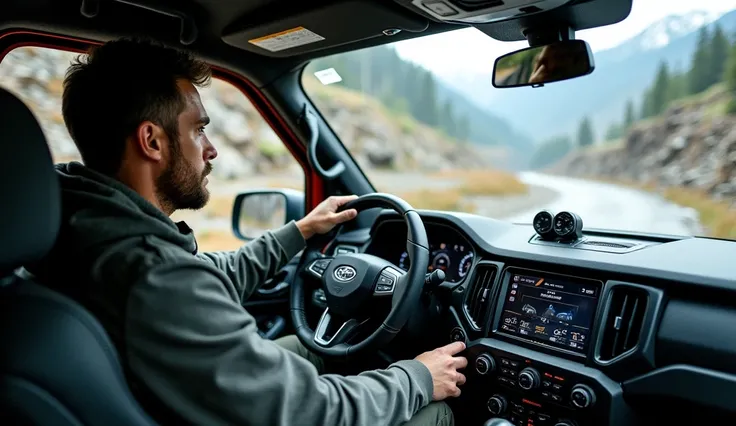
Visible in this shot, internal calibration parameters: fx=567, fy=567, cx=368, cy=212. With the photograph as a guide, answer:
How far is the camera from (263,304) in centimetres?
304

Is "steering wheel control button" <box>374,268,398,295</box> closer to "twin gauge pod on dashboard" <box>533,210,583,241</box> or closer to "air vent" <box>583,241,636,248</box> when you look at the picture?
"twin gauge pod on dashboard" <box>533,210,583,241</box>

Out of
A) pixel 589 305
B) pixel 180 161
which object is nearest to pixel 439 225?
pixel 589 305

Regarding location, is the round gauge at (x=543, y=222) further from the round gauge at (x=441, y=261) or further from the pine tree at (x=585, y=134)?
the pine tree at (x=585, y=134)

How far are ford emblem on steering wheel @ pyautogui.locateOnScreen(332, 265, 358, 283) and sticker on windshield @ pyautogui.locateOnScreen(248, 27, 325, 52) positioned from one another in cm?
112

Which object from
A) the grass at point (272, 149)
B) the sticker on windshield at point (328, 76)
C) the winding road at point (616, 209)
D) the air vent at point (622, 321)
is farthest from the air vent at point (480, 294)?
the grass at point (272, 149)

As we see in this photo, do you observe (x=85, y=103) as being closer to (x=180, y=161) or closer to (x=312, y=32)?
(x=180, y=161)

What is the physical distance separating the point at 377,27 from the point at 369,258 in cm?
104

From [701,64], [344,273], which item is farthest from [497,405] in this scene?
[701,64]

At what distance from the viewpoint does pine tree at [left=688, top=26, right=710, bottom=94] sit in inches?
84.6

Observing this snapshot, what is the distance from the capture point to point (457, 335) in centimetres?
224

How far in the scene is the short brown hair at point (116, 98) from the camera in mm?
1581

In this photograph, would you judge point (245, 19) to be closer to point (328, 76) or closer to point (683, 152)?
point (328, 76)

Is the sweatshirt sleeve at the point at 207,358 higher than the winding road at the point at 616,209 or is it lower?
lower

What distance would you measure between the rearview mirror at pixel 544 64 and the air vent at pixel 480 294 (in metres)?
0.80
